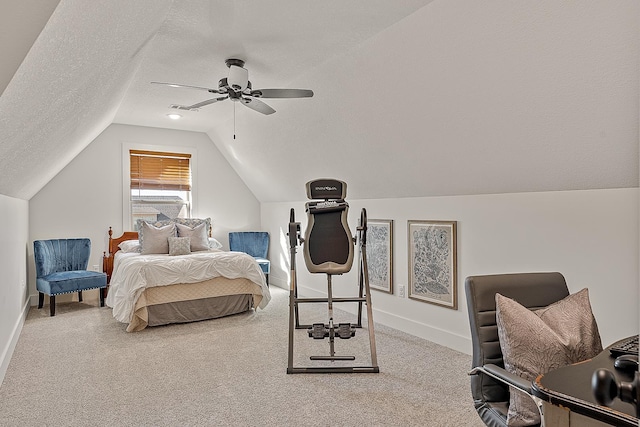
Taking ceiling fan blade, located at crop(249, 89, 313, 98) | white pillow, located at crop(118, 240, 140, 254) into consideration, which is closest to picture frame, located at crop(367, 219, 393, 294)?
ceiling fan blade, located at crop(249, 89, 313, 98)

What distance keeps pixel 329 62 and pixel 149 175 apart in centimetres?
413

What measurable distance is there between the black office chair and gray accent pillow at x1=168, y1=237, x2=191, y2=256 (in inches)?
168

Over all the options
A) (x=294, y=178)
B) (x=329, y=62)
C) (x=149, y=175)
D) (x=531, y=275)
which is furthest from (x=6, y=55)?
(x=149, y=175)

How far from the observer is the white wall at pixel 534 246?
8.46 feet

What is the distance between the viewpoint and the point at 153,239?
5.31m

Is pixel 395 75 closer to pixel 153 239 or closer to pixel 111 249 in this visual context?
pixel 153 239

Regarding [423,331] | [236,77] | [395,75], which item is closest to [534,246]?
[423,331]

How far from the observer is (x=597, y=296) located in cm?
271

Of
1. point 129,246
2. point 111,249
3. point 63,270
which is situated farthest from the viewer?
point 111,249

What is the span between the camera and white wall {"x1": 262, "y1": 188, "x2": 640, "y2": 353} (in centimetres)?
258

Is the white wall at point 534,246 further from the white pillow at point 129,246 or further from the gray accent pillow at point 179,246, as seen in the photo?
the white pillow at point 129,246

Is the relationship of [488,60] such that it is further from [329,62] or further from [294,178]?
[294,178]

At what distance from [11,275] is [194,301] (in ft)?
5.65

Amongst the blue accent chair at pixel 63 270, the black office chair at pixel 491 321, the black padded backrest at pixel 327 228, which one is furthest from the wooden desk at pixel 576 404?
the blue accent chair at pixel 63 270
